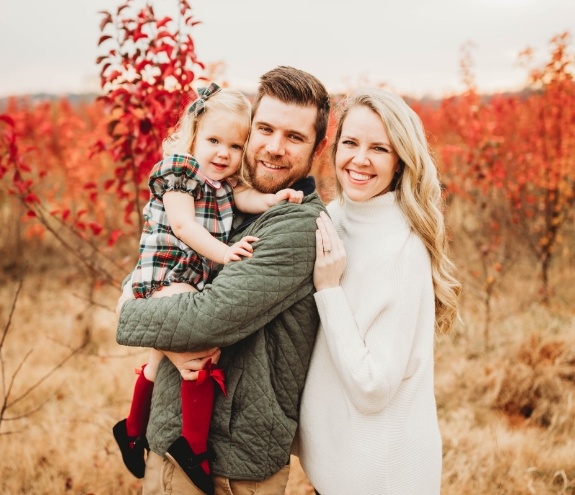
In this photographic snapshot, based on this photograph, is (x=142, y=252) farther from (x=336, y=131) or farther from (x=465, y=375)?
(x=465, y=375)

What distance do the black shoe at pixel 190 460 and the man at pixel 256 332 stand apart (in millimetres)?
44

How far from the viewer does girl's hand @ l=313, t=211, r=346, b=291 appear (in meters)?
2.02

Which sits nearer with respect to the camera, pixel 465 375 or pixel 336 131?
pixel 336 131

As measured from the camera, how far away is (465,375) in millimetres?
4957

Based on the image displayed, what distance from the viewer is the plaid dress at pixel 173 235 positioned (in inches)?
87.3

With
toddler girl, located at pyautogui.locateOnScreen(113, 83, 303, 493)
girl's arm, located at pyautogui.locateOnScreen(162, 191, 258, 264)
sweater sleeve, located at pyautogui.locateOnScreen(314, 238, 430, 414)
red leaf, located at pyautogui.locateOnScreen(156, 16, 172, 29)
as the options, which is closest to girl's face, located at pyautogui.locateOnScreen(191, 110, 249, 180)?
toddler girl, located at pyautogui.locateOnScreen(113, 83, 303, 493)

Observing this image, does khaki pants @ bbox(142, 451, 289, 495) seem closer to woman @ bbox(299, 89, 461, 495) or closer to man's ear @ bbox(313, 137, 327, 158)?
woman @ bbox(299, 89, 461, 495)

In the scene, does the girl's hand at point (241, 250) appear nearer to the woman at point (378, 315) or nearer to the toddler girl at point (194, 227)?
the toddler girl at point (194, 227)

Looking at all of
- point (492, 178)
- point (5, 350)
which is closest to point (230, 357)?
point (5, 350)

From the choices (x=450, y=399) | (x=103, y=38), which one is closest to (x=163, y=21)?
(x=103, y=38)

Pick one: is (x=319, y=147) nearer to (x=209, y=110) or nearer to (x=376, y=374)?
(x=209, y=110)

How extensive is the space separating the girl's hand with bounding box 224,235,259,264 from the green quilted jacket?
0.09 feet

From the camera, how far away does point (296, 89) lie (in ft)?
7.30

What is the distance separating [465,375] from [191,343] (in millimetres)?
3702
